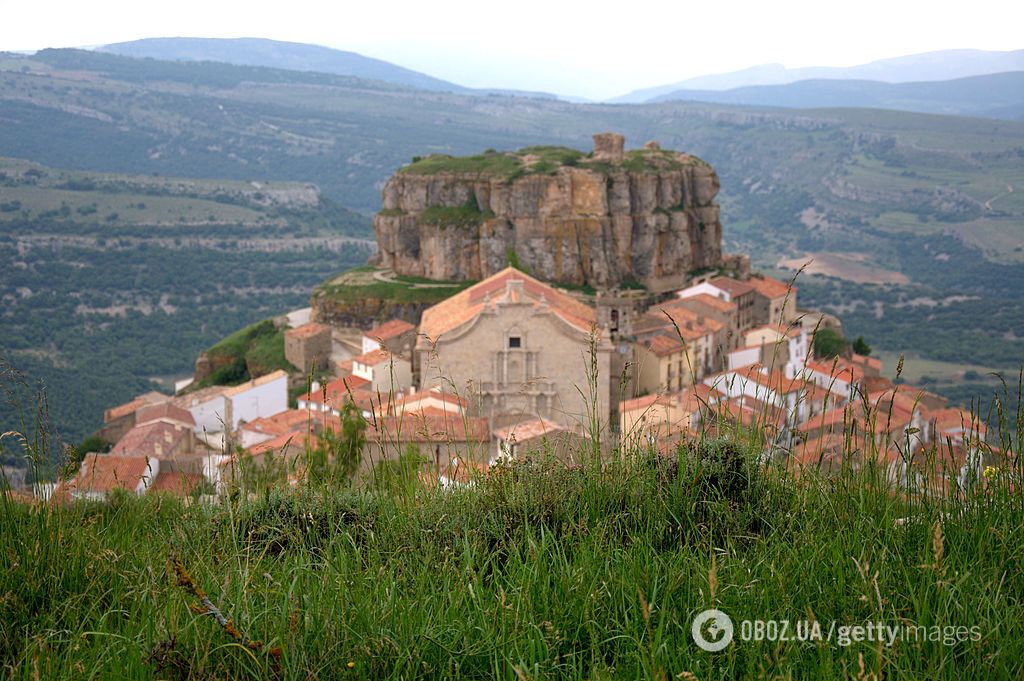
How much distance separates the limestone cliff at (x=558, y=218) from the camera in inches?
1576

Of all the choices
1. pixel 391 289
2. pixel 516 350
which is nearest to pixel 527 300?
pixel 516 350

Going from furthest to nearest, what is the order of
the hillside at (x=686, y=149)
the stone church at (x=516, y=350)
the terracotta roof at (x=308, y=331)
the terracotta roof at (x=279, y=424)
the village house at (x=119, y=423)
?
the hillside at (x=686, y=149) < the terracotta roof at (x=308, y=331) < the village house at (x=119, y=423) < the stone church at (x=516, y=350) < the terracotta roof at (x=279, y=424)

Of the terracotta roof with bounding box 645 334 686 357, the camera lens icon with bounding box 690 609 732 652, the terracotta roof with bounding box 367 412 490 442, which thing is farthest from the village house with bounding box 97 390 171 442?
the camera lens icon with bounding box 690 609 732 652

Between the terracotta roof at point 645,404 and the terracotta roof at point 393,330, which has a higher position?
the terracotta roof at point 645,404

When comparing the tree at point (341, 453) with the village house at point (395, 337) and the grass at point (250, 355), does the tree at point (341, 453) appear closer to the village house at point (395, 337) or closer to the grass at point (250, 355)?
the village house at point (395, 337)

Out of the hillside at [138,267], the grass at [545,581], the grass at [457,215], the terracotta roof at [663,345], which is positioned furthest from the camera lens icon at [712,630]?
the grass at [457,215]

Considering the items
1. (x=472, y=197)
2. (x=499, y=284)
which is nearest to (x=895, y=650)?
(x=499, y=284)

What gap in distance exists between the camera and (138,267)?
68.3m

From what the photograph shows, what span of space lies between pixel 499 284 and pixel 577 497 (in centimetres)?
2344

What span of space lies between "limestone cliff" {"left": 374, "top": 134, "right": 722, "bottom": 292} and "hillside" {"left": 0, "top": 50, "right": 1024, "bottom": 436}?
1432 cm

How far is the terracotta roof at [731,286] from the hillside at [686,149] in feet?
45.5

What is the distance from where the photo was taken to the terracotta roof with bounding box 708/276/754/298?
36797 millimetres

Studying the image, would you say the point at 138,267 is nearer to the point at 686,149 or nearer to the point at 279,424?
the point at 279,424

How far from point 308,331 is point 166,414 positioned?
10481 mm
